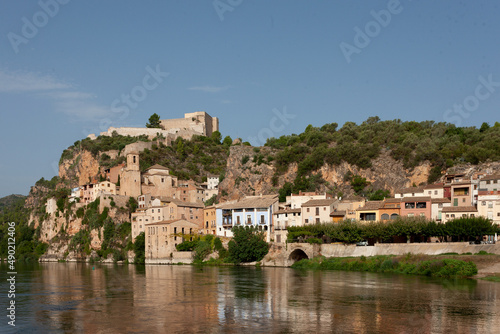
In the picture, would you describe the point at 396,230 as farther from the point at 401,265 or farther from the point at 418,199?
the point at 418,199

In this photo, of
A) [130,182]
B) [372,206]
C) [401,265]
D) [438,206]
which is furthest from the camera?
[130,182]

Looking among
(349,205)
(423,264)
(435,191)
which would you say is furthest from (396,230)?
(349,205)

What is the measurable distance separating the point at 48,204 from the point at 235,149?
33.8m

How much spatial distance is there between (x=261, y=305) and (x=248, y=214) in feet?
104

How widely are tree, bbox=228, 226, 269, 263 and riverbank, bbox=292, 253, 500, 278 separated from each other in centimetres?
603

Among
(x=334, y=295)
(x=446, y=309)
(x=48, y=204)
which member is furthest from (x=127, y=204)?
(x=446, y=309)

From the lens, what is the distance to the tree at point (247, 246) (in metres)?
55.8

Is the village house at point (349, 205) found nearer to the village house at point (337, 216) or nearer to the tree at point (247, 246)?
the village house at point (337, 216)

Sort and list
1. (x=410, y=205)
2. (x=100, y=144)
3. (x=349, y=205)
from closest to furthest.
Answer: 1. (x=410, y=205)
2. (x=349, y=205)
3. (x=100, y=144)

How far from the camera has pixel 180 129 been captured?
117688 mm

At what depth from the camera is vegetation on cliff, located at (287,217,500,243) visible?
45.7 metres

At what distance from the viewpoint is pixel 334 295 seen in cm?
3319

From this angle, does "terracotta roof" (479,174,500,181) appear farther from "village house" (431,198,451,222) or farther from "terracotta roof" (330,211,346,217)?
"terracotta roof" (330,211,346,217)

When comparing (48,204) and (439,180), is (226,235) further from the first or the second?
(48,204)
